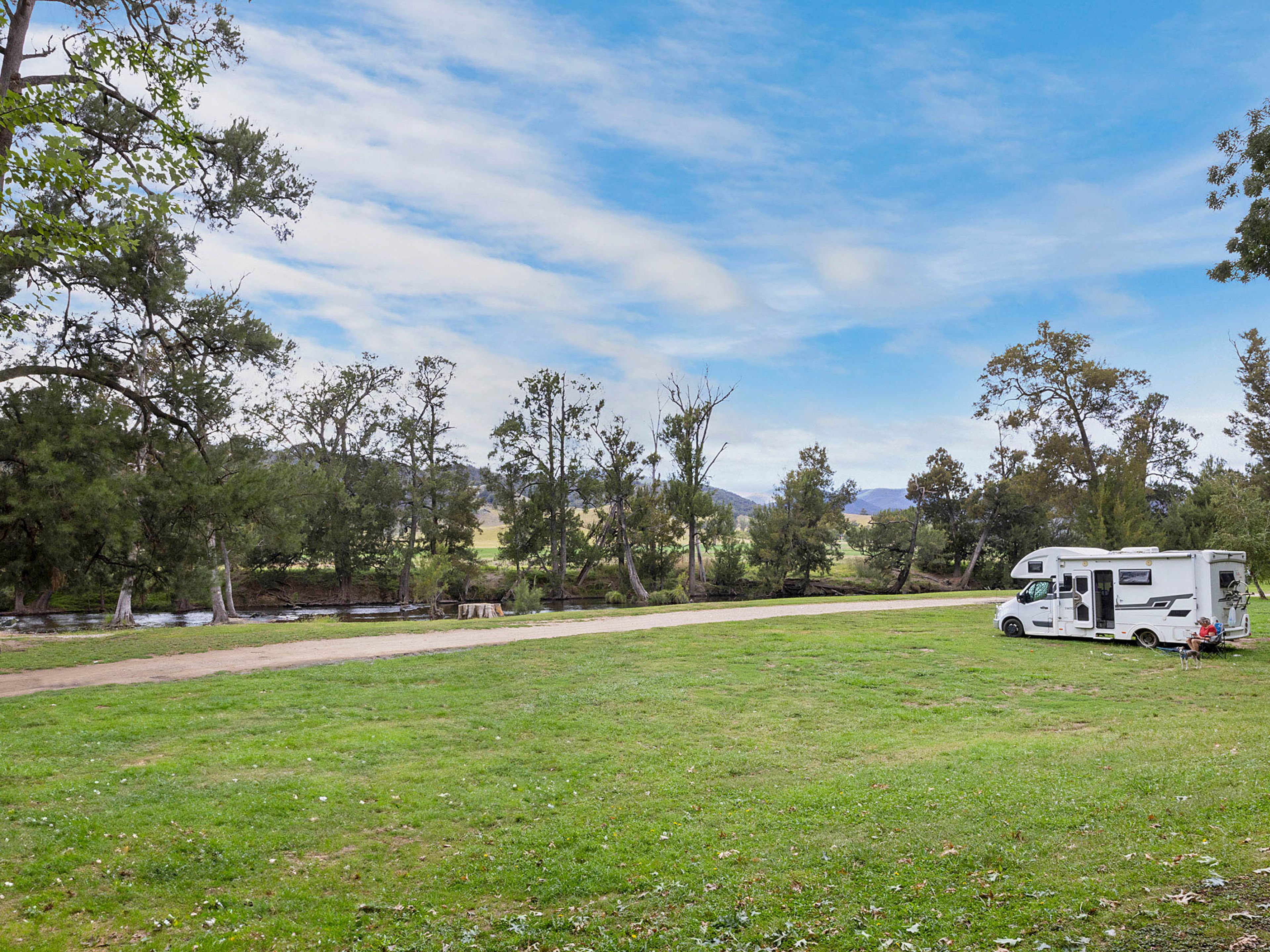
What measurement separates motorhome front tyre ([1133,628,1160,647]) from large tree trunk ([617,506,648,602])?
33.8 meters

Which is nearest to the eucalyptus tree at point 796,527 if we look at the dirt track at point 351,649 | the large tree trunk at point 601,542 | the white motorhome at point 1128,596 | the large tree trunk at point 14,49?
the large tree trunk at point 601,542

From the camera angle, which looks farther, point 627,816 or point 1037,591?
point 1037,591

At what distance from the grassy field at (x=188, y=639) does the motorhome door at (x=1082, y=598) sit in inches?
650

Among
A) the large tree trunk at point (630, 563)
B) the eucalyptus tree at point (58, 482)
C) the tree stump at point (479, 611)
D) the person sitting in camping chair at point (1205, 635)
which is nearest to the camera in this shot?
the eucalyptus tree at point (58, 482)

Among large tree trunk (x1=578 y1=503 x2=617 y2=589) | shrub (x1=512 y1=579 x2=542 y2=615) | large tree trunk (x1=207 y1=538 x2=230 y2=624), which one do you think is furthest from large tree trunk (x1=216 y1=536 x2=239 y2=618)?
large tree trunk (x1=578 y1=503 x2=617 y2=589)

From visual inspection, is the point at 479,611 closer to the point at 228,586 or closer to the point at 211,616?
the point at 228,586

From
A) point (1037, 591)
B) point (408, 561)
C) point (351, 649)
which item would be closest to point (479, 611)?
point (351, 649)

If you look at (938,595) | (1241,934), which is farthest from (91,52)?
(938,595)

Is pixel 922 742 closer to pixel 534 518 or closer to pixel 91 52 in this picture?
pixel 91 52

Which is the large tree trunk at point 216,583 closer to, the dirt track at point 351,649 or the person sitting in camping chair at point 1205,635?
the dirt track at point 351,649

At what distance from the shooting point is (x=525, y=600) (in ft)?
143

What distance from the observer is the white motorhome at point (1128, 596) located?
20578 mm

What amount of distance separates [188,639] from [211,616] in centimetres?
1881

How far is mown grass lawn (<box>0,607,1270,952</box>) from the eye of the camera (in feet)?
19.7
